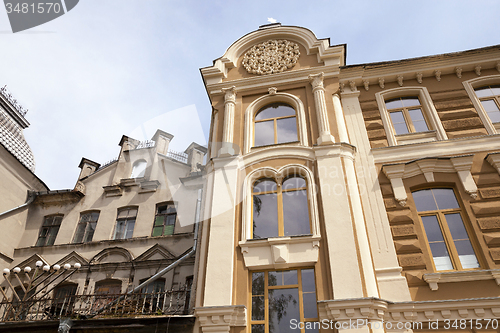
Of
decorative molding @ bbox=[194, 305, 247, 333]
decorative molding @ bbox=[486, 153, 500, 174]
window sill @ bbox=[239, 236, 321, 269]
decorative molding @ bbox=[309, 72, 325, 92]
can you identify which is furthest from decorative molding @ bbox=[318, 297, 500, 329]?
decorative molding @ bbox=[309, 72, 325, 92]

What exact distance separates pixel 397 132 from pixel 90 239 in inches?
581

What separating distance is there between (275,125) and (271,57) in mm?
3410

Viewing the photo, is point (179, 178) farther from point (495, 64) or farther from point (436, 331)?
point (495, 64)

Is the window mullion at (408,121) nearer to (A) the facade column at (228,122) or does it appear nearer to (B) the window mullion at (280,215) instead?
(B) the window mullion at (280,215)

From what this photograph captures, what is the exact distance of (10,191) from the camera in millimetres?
18828

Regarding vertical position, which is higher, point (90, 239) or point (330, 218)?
point (90, 239)

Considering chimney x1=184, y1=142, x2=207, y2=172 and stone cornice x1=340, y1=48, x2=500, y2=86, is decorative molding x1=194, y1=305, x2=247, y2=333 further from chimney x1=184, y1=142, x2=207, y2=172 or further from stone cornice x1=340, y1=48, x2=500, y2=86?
chimney x1=184, y1=142, x2=207, y2=172

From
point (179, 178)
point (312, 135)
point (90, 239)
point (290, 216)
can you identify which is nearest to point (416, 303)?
point (290, 216)

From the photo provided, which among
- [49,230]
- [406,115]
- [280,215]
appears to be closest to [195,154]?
[49,230]

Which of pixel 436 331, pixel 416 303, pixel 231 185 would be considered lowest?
pixel 436 331

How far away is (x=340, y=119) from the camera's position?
41.3ft

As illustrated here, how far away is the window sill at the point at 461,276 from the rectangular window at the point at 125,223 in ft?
43.4

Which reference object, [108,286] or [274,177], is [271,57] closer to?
[274,177]

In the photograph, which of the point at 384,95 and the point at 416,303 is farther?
the point at 384,95
